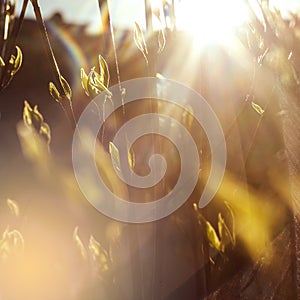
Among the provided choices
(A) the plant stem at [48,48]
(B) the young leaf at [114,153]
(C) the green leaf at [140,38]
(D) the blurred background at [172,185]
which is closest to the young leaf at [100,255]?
(D) the blurred background at [172,185]

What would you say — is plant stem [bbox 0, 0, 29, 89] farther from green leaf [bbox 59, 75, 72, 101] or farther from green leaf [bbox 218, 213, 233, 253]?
green leaf [bbox 218, 213, 233, 253]

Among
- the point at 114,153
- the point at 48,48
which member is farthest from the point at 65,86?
the point at 114,153

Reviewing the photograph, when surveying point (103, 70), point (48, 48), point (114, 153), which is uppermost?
point (48, 48)

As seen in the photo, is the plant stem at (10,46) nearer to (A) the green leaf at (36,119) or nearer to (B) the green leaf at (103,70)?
(A) the green leaf at (36,119)

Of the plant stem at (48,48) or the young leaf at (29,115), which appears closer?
the plant stem at (48,48)

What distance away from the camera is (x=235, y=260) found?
196 cm

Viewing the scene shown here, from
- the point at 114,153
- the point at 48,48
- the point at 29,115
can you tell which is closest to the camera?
the point at 48,48

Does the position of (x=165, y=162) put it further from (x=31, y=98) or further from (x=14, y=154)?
(x=31, y=98)

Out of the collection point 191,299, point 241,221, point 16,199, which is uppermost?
point 16,199

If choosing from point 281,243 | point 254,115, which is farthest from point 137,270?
point 254,115

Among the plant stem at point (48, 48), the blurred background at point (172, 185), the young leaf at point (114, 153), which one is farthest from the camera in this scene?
the blurred background at point (172, 185)

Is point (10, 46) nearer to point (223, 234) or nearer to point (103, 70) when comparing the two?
point (103, 70)

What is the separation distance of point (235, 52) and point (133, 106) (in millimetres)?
620

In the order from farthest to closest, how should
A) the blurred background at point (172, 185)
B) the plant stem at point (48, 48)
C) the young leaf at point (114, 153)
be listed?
the blurred background at point (172, 185) < the young leaf at point (114, 153) < the plant stem at point (48, 48)
